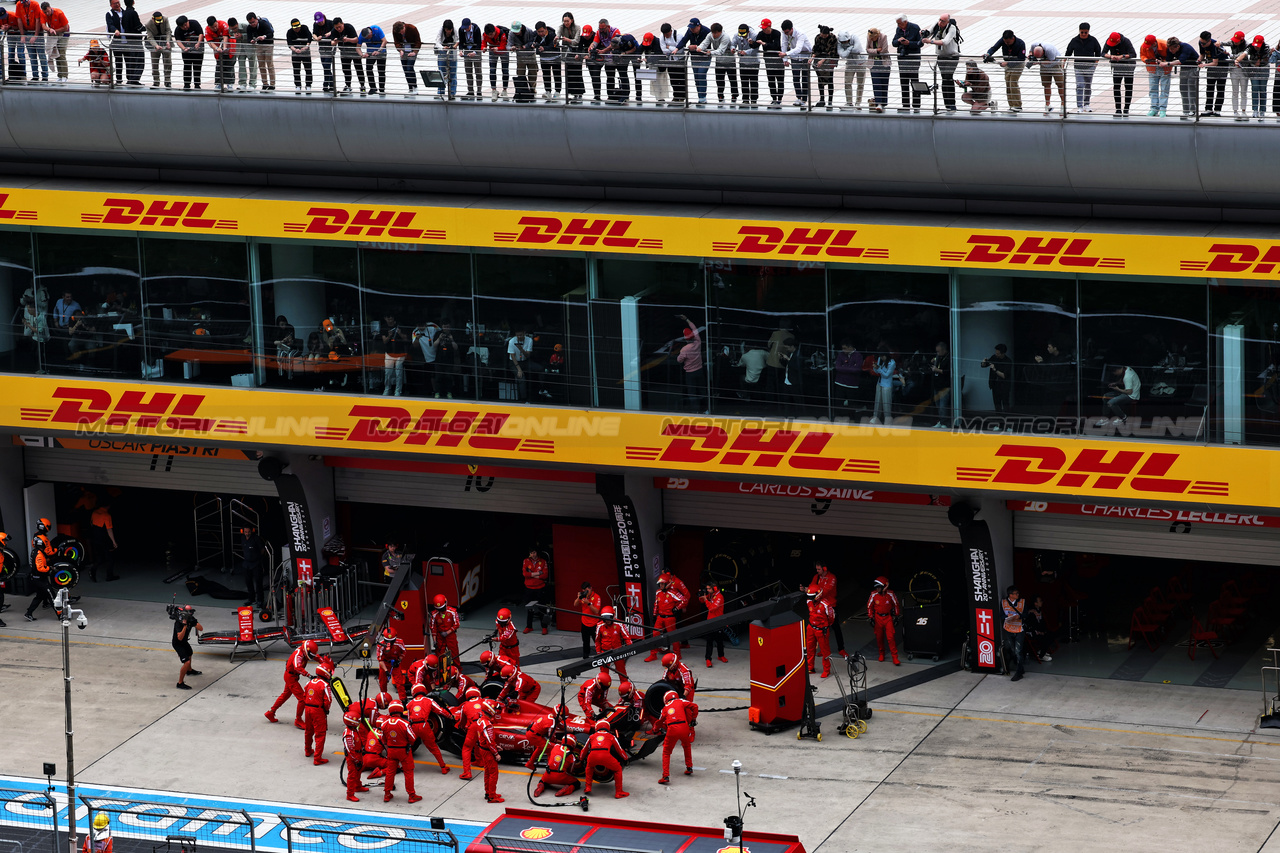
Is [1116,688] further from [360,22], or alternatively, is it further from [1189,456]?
[360,22]

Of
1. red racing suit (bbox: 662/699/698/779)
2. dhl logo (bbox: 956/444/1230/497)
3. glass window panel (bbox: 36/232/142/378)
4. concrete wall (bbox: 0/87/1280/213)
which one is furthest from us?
glass window panel (bbox: 36/232/142/378)

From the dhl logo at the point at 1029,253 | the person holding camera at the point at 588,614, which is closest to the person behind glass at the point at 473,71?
the dhl logo at the point at 1029,253

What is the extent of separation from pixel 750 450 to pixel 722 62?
648cm

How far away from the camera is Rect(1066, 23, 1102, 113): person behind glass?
29.8 metres

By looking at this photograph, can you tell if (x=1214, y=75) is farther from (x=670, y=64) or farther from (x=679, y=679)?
(x=679, y=679)

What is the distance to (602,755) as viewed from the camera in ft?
92.9

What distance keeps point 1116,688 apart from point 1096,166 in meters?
8.89

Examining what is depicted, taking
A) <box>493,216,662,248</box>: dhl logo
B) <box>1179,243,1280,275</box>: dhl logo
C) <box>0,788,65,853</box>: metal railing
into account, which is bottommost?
<box>0,788,65,853</box>: metal railing

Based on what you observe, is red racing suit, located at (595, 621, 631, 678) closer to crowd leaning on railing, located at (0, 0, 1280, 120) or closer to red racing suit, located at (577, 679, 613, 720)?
red racing suit, located at (577, 679, 613, 720)

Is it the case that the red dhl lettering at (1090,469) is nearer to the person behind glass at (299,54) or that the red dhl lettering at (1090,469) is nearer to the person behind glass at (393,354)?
the person behind glass at (393,354)

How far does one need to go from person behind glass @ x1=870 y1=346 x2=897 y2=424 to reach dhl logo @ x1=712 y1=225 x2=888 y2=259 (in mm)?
1692

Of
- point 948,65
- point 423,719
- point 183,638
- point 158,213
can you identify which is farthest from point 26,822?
point 948,65

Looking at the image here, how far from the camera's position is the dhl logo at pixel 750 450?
32.5 metres

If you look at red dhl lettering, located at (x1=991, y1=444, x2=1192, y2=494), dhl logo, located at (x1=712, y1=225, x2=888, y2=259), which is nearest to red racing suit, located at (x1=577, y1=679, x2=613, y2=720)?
red dhl lettering, located at (x1=991, y1=444, x2=1192, y2=494)
